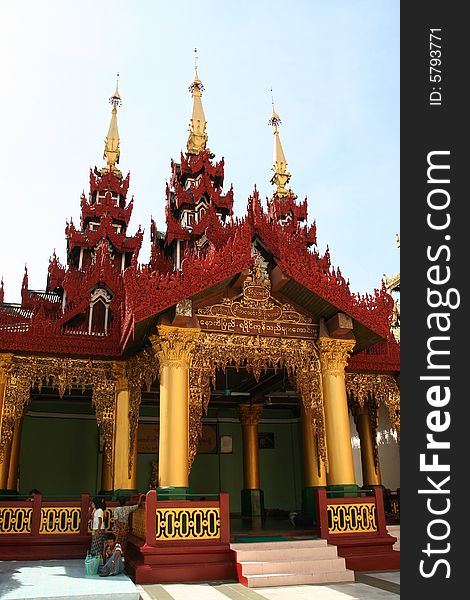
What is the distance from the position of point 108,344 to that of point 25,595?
18.0 ft

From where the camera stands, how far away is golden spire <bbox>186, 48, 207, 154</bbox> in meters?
21.0

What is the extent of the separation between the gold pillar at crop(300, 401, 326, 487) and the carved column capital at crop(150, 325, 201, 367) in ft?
11.9

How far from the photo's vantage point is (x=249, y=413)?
15.2 meters

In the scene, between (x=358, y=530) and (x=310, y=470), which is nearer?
(x=358, y=530)

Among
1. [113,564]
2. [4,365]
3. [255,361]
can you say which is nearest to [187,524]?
[113,564]

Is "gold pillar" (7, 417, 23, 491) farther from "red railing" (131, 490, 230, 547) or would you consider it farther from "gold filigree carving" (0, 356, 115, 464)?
"red railing" (131, 490, 230, 547)

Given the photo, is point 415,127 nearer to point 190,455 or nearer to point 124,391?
point 190,455

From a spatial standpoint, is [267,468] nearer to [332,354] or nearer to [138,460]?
[138,460]

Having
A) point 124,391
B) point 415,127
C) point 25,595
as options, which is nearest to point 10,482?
point 124,391

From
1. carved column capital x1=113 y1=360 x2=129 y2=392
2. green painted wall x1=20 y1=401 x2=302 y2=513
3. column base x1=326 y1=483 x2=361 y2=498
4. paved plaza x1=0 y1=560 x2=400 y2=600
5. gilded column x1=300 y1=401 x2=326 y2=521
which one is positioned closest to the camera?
paved plaza x1=0 y1=560 x2=400 y2=600

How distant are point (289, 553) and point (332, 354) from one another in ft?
11.4

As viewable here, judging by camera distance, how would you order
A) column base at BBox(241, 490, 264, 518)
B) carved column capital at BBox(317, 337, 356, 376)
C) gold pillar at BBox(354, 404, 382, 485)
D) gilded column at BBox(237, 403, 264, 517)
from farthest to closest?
gilded column at BBox(237, 403, 264, 517) < column base at BBox(241, 490, 264, 518) < gold pillar at BBox(354, 404, 382, 485) < carved column capital at BBox(317, 337, 356, 376)

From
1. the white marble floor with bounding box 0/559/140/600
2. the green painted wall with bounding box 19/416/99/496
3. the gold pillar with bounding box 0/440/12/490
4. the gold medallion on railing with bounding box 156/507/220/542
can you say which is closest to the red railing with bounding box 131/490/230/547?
the gold medallion on railing with bounding box 156/507/220/542

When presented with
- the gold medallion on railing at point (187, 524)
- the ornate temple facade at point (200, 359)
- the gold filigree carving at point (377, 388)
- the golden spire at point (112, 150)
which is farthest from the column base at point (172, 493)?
the golden spire at point (112, 150)
